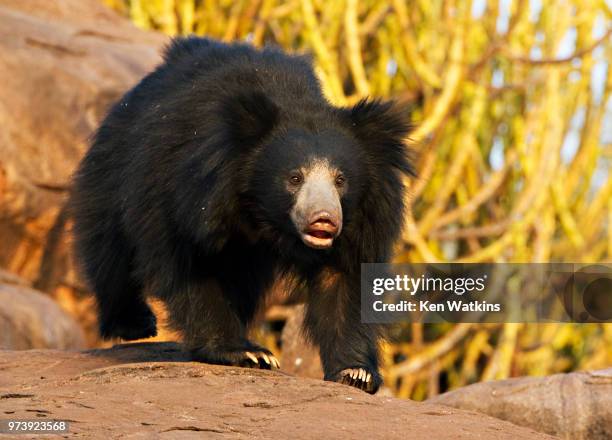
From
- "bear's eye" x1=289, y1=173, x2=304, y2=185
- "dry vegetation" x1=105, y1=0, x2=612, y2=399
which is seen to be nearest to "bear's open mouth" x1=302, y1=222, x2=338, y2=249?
"bear's eye" x1=289, y1=173, x2=304, y2=185

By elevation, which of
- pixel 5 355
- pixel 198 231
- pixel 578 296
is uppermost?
pixel 578 296

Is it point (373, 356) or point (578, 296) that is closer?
point (373, 356)

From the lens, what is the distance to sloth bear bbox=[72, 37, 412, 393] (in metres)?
4.11

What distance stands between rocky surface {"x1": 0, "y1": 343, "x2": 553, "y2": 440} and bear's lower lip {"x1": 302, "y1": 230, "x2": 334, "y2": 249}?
0.45 m

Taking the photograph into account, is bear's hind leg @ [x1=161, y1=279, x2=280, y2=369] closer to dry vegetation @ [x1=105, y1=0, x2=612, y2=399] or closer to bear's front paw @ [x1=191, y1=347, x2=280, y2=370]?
bear's front paw @ [x1=191, y1=347, x2=280, y2=370]

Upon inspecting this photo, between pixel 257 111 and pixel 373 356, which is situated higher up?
pixel 257 111

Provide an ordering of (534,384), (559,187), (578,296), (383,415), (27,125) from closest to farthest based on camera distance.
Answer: (383,415) → (534,384) → (27,125) → (559,187) → (578,296)

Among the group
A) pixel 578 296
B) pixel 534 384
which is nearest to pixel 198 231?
pixel 534 384

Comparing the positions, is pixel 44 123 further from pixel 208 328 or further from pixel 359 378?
pixel 359 378

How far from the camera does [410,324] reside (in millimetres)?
9766

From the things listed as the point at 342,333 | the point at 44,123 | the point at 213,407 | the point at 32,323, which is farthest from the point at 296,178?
the point at 44,123

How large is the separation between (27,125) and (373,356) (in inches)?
152

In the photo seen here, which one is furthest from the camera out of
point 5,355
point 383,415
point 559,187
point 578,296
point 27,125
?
point 578,296

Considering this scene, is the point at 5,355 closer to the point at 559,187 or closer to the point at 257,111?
the point at 257,111
